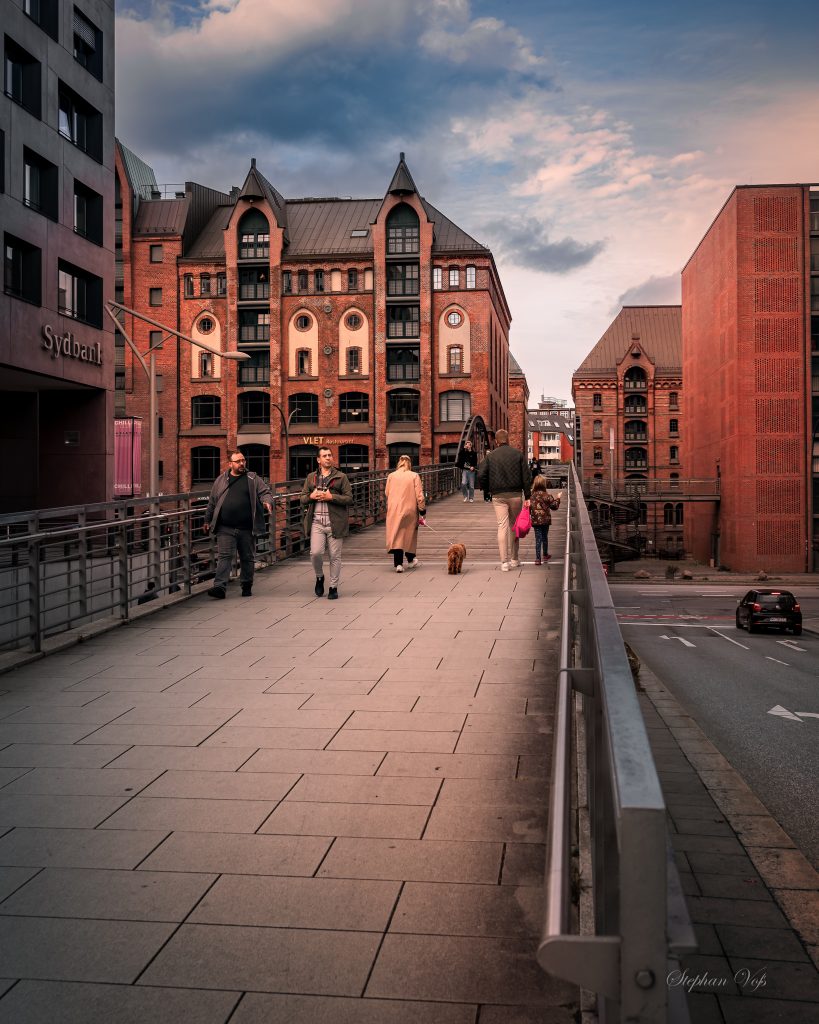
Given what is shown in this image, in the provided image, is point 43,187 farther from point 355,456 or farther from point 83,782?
point 355,456

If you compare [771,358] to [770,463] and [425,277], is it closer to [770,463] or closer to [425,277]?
[770,463]

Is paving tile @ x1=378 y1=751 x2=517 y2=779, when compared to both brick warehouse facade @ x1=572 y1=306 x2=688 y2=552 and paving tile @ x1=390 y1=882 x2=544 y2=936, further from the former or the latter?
brick warehouse facade @ x1=572 y1=306 x2=688 y2=552

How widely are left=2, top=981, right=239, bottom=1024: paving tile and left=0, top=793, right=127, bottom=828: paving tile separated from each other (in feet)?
5.04

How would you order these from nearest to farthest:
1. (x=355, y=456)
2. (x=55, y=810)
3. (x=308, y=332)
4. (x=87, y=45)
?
(x=55, y=810) < (x=87, y=45) < (x=355, y=456) < (x=308, y=332)

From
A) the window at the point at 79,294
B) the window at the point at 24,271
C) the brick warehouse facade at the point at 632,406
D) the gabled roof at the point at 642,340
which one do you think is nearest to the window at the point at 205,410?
the window at the point at 79,294

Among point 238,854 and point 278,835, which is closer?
point 238,854

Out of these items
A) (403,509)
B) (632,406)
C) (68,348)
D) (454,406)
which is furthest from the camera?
(632,406)

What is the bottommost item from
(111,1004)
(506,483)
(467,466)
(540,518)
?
(111,1004)

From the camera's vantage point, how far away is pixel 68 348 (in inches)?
1075

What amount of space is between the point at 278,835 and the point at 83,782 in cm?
142

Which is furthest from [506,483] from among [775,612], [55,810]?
[775,612]

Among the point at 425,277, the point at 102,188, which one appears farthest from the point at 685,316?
the point at 102,188

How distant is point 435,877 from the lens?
4.04m

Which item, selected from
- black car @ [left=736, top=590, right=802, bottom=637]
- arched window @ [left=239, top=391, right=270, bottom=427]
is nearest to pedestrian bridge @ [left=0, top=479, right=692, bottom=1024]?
black car @ [left=736, top=590, right=802, bottom=637]
